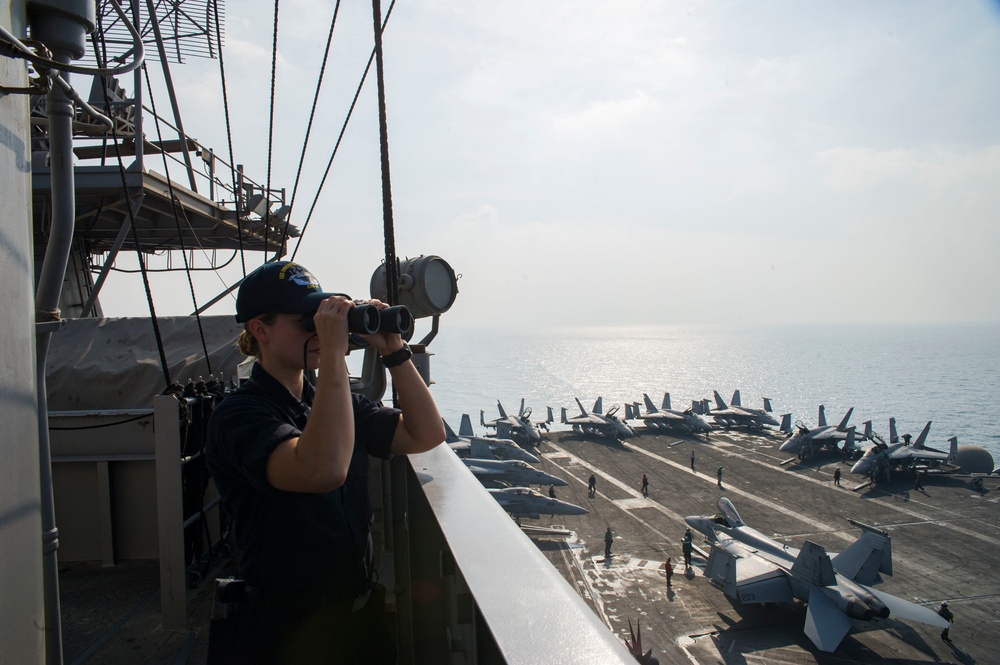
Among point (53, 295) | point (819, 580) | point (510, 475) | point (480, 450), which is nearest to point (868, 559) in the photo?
point (819, 580)

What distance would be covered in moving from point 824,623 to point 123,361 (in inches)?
763

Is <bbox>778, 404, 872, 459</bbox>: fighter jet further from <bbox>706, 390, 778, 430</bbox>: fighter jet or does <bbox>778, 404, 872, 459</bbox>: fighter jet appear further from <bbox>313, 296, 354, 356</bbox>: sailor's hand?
<bbox>313, 296, 354, 356</bbox>: sailor's hand

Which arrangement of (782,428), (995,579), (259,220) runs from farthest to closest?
(782,428), (995,579), (259,220)

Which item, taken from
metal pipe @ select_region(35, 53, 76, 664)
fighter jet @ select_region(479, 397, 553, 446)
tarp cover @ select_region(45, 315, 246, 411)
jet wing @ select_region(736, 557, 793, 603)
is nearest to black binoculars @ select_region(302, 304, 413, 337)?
metal pipe @ select_region(35, 53, 76, 664)

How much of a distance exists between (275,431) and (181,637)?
3023mm

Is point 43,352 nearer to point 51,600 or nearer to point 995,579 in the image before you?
point 51,600

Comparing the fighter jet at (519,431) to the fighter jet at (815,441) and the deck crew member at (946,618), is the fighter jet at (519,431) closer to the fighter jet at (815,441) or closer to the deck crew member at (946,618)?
the fighter jet at (815,441)

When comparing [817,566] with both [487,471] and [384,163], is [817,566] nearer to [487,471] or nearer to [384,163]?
[487,471]

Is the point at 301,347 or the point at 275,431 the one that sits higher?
the point at 301,347

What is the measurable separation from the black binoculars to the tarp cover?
15.6 ft

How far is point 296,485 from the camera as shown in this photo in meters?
1.58

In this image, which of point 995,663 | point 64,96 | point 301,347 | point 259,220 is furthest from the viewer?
point 995,663

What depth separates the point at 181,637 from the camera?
145 inches

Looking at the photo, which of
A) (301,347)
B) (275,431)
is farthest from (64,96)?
(275,431)
